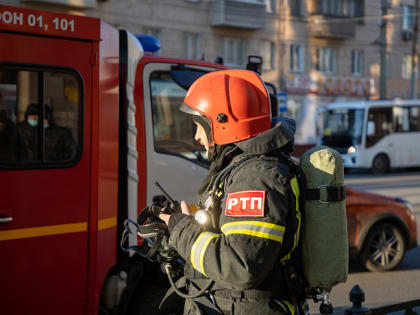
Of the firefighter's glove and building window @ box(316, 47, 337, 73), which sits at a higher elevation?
building window @ box(316, 47, 337, 73)

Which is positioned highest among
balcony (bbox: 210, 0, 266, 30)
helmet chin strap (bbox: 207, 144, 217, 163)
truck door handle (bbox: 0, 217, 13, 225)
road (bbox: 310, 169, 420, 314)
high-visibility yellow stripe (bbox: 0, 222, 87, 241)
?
balcony (bbox: 210, 0, 266, 30)

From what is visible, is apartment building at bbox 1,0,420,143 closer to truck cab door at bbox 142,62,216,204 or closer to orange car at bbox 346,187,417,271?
orange car at bbox 346,187,417,271

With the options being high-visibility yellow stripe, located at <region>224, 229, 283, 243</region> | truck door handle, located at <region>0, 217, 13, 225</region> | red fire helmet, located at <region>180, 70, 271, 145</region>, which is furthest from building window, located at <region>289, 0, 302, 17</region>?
high-visibility yellow stripe, located at <region>224, 229, 283, 243</region>

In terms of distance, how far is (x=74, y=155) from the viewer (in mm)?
3939

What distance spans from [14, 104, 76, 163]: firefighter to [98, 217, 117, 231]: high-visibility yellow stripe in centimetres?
47

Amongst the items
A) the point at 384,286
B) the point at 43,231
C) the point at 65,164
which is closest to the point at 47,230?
Result: the point at 43,231

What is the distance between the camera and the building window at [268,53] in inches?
1229

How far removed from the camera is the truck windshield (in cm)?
2366

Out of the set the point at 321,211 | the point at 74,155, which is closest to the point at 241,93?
the point at 321,211

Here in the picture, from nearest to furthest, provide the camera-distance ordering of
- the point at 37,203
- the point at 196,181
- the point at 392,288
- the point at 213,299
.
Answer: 1. the point at 213,299
2. the point at 37,203
3. the point at 196,181
4. the point at 392,288

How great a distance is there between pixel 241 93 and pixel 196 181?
258 centimetres

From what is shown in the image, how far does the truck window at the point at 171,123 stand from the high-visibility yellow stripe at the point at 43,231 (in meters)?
1.18

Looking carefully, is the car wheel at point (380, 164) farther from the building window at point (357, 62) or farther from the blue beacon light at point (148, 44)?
the blue beacon light at point (148, 44)

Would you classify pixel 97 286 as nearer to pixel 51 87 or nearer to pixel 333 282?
pixel 51 87
